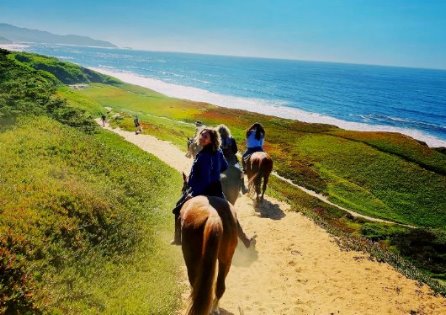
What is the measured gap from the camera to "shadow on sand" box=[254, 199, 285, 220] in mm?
18525

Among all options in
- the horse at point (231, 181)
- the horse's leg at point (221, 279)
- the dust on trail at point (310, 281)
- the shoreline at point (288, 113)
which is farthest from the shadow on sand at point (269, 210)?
the shoreline at point (288, 113)

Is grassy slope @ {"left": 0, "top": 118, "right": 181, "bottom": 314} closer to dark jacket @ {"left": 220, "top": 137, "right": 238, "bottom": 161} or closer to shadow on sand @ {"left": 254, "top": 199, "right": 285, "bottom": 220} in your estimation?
dark jacket @ {"left": 220, "top": 137, "right": 238, "bottom": 161}

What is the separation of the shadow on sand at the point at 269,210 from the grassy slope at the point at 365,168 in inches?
615

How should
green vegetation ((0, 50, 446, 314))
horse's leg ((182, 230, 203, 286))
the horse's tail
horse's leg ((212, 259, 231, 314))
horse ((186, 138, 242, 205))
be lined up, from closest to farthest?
the horse's tail → horse's leg ((182, 230, 203, 286)) → green vegetation ((0, 50, 446, 314)) → horse's leg ((212, 259, 231, 314)) → horse ((186, 138, 242, 205))

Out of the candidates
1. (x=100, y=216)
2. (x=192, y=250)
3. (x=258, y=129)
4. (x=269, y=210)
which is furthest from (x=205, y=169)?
(x=269, y=210)

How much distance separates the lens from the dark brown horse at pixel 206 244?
261 inches

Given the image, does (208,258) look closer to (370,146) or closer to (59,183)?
(59,183)

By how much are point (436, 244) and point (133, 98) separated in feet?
239

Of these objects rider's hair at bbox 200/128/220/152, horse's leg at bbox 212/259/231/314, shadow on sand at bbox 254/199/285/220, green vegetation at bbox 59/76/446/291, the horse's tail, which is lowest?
green vegetation at bbox 59/76/446/291

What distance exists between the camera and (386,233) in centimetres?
2717

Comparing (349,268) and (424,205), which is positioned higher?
(349,268)

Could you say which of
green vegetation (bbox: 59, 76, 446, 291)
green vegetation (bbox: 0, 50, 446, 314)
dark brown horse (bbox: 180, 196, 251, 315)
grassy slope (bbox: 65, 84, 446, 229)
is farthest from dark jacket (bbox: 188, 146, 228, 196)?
grassy slope (bbox: 65, 84, 446, 229)

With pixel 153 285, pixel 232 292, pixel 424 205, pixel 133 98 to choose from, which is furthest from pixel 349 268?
pixel 133 98

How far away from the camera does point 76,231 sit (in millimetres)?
9648
